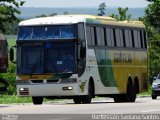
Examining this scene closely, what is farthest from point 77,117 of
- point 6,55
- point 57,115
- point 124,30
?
point 6,55

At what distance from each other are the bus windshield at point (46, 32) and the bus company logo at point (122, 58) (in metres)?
4.33

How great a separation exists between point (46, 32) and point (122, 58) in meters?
5.50

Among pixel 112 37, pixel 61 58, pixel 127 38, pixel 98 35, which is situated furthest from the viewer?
pixel 127 38

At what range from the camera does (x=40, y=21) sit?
120 feet

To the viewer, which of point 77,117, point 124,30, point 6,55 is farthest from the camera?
point 6,55

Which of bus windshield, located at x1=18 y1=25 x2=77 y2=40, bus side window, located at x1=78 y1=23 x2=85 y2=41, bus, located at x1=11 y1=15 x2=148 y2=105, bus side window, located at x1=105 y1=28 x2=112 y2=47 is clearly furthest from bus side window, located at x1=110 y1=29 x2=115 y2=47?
bus windshield, located at x1=18 y1=25 x2=77 y2=40

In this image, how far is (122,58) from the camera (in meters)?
40.6

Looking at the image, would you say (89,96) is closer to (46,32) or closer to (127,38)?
(46,32)

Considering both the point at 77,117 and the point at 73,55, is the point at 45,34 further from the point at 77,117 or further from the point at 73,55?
the point at 77,117

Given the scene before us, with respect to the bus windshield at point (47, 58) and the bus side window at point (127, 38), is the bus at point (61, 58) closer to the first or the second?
the bus windshield at point (47, 58)

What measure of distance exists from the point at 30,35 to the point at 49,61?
1.33 meters

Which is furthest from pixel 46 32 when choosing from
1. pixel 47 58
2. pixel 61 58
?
pixel 61 58

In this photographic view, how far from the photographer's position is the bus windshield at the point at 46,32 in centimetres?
3591

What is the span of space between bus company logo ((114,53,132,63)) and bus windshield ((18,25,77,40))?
433 cm
